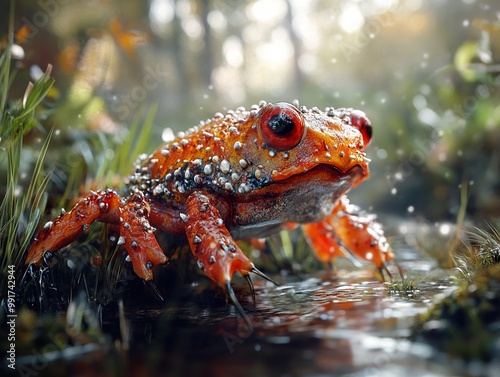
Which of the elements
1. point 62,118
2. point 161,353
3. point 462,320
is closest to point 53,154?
point 62,118

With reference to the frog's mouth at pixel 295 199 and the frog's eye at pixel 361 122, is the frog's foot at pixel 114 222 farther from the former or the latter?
the frog's eye at pixel 361 122

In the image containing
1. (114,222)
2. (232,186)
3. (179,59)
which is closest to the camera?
(232,186)

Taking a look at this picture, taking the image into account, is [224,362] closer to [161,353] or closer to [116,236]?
[161,353]

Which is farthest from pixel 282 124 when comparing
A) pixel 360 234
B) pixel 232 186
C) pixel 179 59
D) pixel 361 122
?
pixel 179 59

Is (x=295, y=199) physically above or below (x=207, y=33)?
below

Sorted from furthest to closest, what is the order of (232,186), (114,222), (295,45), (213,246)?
1. (295,45)
2. (114,222)
3. (232,186)
4. (213,246)

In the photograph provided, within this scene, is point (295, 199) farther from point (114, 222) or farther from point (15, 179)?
point (15, 179)

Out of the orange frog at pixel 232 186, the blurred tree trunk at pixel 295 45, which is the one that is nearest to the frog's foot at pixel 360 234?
the orange frog at pixel 232 186
